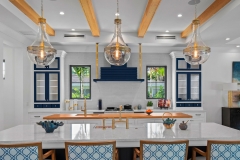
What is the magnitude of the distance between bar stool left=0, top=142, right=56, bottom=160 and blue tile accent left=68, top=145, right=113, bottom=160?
0.32 m

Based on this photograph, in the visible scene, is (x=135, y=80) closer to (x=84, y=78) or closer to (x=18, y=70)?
(x=84, y=78)

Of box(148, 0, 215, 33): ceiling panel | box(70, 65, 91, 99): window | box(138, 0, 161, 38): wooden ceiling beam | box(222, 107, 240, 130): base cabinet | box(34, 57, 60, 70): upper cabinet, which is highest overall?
box(148, 0, 215, 33): ceiling panel

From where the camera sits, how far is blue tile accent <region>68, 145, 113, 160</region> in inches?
78.0

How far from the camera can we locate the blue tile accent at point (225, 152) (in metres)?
2.06

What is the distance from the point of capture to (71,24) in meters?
4.77

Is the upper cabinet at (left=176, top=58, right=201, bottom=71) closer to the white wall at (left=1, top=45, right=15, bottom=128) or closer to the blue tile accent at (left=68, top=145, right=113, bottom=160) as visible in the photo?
the blue tile accent at (left=68, top=145, right=113, bottom=160)

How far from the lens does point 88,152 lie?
1.99 m

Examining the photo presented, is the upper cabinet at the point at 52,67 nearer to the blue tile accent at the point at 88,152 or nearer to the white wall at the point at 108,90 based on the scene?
the white wall at the point at 108,90

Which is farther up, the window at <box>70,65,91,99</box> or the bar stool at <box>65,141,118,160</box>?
the window at <box>70,65,91,99</box>

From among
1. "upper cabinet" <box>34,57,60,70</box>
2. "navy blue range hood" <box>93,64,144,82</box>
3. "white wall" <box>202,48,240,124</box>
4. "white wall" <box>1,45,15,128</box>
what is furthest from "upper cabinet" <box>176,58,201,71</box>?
"white wall" <box>1,45,15,128</box>

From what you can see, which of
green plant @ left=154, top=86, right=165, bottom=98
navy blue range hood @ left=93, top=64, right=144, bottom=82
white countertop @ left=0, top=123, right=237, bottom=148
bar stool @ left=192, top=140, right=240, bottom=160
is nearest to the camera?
bar stool @ left=192, top=140, right=240, bottom=160

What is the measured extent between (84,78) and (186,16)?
3.62m

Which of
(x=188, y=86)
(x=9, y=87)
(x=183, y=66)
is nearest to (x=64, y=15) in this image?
(x=9, y=87)

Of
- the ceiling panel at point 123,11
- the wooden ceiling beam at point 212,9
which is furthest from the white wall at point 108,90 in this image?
the wooden ceiling beam at point 212,9
